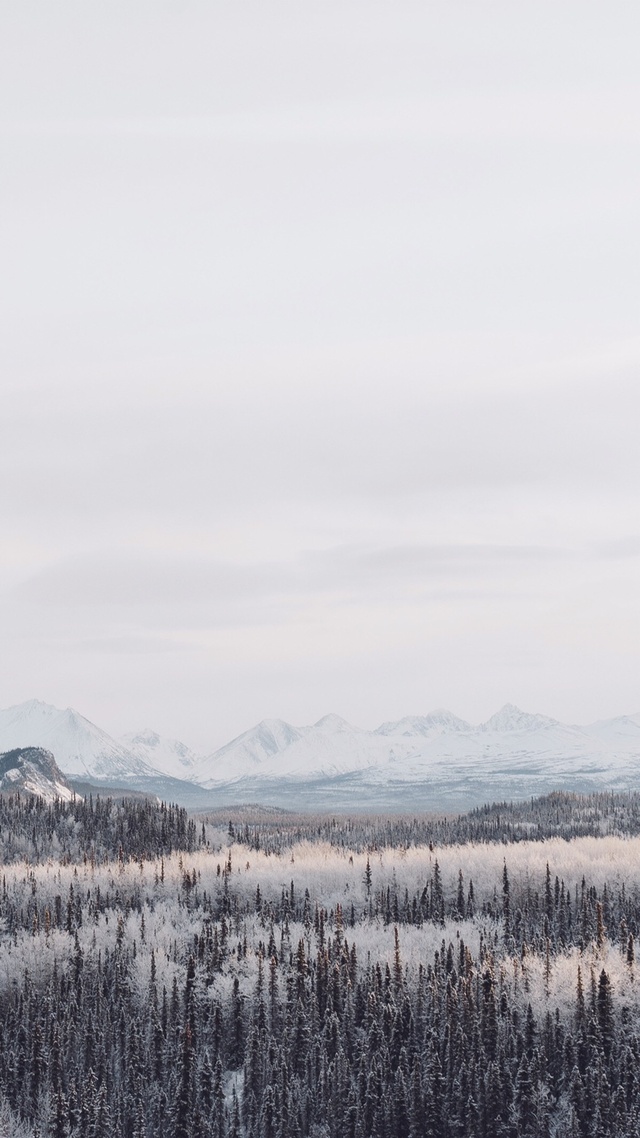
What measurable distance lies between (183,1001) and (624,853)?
94.7 metres

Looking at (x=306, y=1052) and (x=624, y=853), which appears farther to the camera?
(x=624, y=853)

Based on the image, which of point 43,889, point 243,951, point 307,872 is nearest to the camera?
point 243,951

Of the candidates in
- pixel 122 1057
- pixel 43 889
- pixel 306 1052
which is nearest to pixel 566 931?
pixel 306 1052

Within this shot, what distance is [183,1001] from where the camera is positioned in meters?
91.9

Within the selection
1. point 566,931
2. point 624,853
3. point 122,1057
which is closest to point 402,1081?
point 122,1057

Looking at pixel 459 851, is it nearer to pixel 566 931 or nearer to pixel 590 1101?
pixel 566 931

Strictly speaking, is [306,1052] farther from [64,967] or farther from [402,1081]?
A: [64,967]

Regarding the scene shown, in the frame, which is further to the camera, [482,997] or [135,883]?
[135,883]

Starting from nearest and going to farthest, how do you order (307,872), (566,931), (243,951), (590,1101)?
(590,1101) < (243,951) < (566,931) < (307,872)

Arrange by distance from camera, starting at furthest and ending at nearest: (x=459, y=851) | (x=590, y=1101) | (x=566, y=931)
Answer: (x=459, y=851), (x=566, y=931), (x=590, y=1101)

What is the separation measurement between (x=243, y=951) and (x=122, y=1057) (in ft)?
56.3

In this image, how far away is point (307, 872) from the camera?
16000 centimetres

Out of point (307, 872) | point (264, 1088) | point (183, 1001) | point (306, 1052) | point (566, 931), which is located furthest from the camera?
point (307, 872)

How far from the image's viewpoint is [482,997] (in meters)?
84.3
